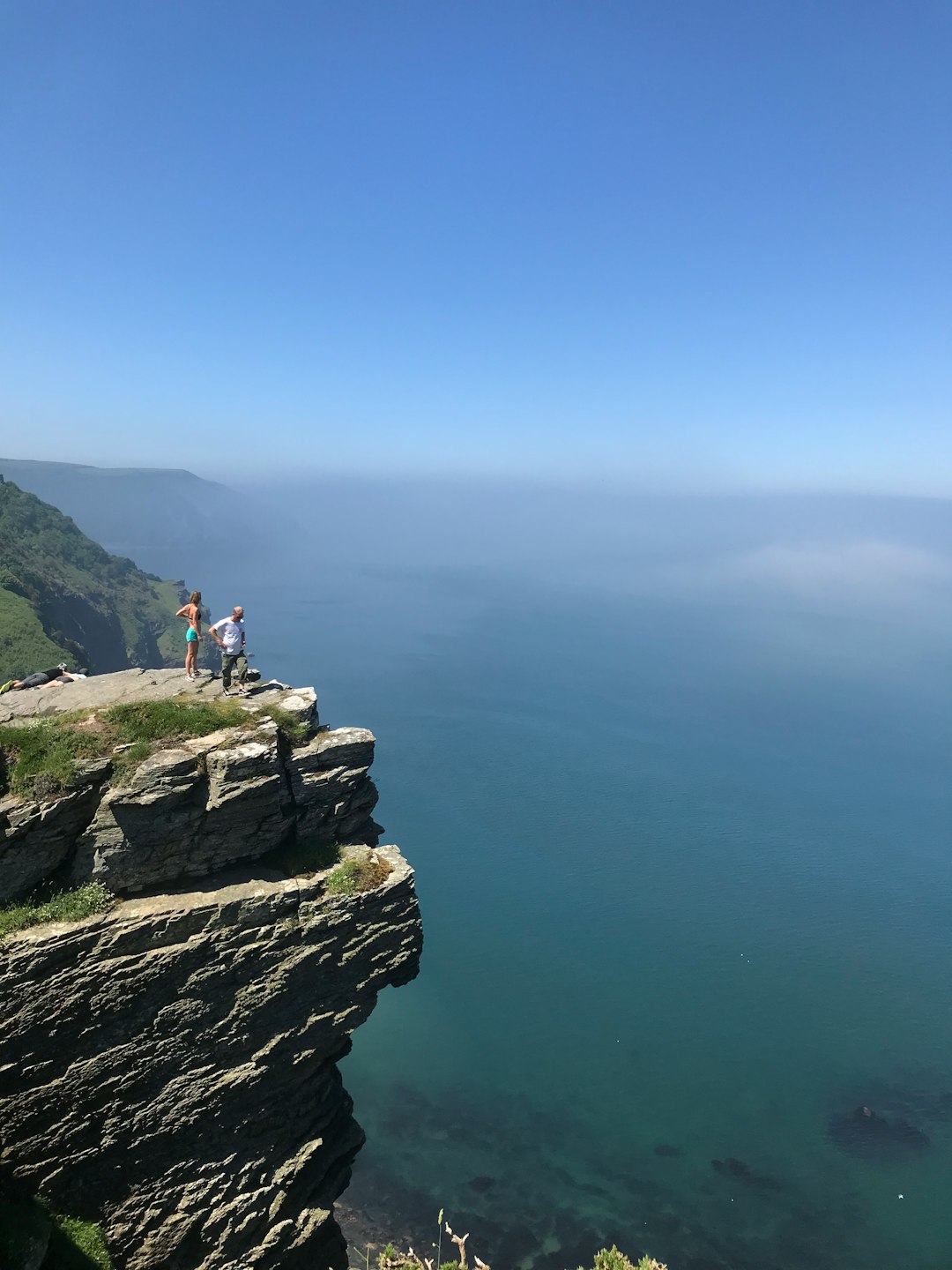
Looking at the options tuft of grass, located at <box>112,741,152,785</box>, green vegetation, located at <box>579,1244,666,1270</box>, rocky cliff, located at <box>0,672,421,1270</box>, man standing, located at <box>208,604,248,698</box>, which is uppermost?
man standing, located at <box>208,604,248,698</box>

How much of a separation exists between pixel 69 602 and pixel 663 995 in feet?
298

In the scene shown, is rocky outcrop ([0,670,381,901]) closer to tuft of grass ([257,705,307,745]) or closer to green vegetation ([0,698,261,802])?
tuft of grass ([257,705,307,745])

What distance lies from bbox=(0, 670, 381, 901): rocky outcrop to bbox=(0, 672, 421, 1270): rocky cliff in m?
0.05

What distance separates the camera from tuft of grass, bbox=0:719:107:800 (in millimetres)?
15680

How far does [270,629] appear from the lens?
18700 centimetres

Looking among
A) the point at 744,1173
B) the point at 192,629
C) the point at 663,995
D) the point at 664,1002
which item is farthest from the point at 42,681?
the point at 663,995

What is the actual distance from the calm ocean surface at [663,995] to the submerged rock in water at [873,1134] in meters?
0.35

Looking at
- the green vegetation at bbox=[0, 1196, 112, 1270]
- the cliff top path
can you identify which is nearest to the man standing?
the cliff top path

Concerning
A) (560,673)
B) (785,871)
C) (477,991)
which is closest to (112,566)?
(560,673)

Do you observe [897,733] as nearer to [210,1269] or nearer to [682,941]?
[682,941]

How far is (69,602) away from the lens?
320 feet

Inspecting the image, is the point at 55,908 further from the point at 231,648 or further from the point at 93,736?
the point at 231,648

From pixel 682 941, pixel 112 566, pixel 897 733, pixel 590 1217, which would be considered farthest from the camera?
pixel 112 566

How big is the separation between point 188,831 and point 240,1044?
5.77 meters
